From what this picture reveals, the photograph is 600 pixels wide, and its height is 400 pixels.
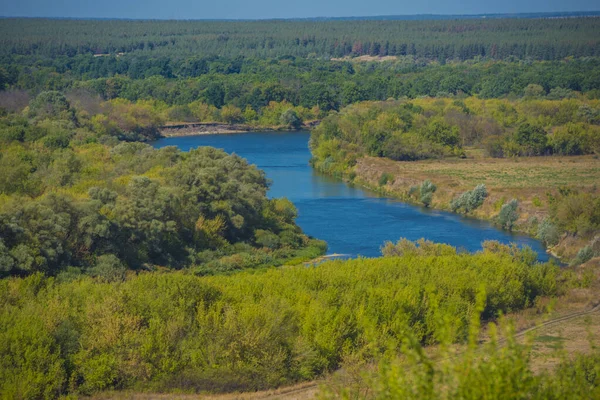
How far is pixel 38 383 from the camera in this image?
17.0m

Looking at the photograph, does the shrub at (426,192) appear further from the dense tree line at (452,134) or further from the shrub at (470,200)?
the shrub at (470,200)

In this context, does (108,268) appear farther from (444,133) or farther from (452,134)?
(452,134)

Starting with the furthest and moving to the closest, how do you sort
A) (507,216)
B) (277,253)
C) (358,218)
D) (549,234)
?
1. (358,218)
2. (507,216)
3. (549,234)
4. (277,253)

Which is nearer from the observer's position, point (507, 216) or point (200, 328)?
point (200, 328)

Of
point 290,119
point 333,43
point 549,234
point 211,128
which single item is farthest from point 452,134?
point 333,43

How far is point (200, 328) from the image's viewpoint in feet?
65.3

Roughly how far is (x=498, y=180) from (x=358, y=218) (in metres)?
11.9

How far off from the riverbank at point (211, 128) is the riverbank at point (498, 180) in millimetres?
26869

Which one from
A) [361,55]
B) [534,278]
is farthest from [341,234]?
[361,55]

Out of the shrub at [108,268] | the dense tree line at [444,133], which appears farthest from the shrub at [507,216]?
the shrub at [108,268]

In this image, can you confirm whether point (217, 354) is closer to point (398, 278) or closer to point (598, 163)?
point (398, 278)

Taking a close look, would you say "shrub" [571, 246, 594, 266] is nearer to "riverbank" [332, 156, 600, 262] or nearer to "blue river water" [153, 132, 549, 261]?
"riverbank" [332, 156, 600, 262]

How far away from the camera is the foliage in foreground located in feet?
58.9

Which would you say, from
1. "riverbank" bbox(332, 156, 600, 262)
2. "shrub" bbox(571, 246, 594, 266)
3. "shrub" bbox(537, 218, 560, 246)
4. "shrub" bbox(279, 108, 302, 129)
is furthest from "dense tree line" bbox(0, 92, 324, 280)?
"shrub" bbox(279, 108, 302, 129)
